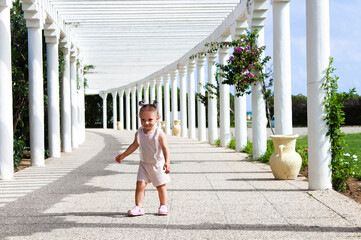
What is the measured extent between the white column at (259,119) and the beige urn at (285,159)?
167 inches

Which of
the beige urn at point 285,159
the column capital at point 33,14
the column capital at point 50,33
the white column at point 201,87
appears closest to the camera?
the beige urn at point 285,159

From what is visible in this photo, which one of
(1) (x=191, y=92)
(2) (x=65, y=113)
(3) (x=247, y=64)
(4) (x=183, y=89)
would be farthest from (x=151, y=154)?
(4) (x=183, y=89)

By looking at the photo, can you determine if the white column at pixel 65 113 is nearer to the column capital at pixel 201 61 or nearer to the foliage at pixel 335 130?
the column capital at pixel 201 61

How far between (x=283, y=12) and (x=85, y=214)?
6.91 metres

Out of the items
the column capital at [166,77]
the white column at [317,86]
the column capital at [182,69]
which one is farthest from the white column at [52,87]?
the column capital at [166,77]

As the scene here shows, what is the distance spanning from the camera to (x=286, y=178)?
9.98 meters

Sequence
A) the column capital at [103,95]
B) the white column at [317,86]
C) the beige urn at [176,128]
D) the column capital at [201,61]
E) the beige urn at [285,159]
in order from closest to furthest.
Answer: the white column at [317,86]
the beige urn at [285,159]
the column capital at [201,61]
the beige urn at [176,128]
the column capital at [103,95]

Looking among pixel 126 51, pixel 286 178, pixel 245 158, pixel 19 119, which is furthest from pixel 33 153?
pixel 126 51

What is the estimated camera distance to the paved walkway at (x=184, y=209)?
5598mm

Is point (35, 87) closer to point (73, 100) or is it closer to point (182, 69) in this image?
point (73, 100)

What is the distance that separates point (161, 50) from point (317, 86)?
18958 millimetres

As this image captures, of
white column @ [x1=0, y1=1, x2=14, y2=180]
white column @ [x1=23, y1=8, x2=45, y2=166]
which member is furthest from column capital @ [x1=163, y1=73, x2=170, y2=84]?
white column @ [x1=0, y1=1, x2=14, y2=180]

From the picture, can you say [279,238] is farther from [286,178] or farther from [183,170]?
[183,170]

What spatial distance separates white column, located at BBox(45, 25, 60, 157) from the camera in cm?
1641
